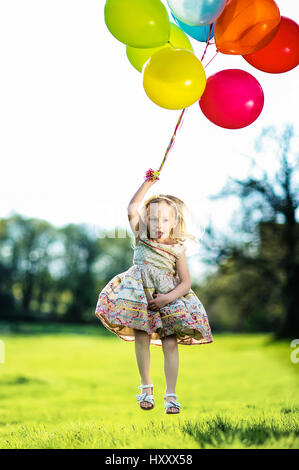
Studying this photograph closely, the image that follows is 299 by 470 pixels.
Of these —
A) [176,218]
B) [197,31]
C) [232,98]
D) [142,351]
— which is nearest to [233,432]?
[142,351]

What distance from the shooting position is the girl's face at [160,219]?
260 centimetres

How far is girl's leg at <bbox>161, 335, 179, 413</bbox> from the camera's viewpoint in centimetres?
245

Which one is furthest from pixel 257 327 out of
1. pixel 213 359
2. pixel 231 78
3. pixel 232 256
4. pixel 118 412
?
pixel 231 78

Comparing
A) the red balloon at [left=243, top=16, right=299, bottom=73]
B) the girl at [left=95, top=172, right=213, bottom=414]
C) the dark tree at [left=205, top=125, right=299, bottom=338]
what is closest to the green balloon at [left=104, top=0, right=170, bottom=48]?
the red balloon at [left=243, top=16, right=299, bottom=73]

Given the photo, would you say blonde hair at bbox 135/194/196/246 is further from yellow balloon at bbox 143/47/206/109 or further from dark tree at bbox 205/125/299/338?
dark tree at bbox 205/125/299/338

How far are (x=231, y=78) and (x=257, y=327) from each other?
1713cm

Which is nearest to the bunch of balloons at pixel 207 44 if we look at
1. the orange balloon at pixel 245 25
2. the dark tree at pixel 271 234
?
the orange balloon at pixel 245 25

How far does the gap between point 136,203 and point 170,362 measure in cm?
85

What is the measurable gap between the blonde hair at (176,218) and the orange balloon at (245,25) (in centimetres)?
99

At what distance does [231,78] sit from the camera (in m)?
2.86

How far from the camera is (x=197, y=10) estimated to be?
2646mm

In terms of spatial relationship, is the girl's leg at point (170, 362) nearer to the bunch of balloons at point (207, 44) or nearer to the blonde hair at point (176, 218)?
the blonde hair at point (176, 218)

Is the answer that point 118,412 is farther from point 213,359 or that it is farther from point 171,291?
point 213,359

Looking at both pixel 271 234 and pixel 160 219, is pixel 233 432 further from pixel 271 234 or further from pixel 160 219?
pixel 271 234
